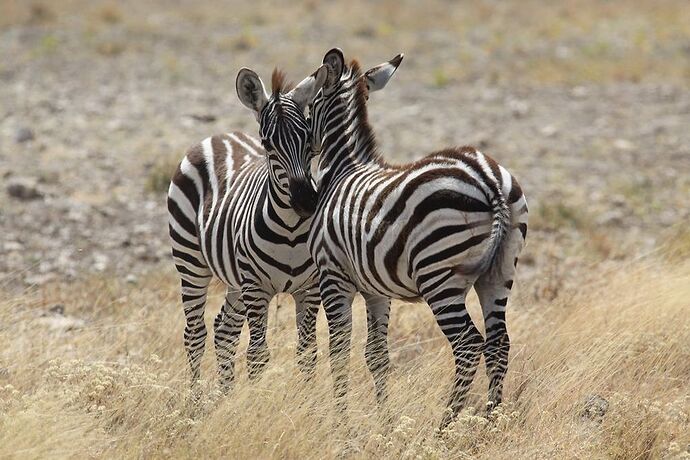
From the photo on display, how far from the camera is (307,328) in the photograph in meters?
6.83

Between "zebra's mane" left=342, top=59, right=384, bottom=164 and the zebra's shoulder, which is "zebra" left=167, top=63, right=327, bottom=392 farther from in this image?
"zebra's mane" left=342, top=59, right=384, bottom=164

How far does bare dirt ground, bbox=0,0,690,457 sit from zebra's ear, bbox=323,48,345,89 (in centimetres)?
196

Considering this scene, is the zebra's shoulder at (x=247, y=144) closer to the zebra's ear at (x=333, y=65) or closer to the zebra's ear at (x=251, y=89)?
the zebra's ear at (x=251, y=89)

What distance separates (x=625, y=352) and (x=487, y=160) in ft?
6.53

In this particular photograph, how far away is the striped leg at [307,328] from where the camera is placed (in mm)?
6556

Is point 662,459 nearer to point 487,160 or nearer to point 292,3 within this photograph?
point 487,160

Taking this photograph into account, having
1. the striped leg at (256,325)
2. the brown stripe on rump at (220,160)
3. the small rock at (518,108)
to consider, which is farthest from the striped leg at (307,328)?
the small rock at (518,108)

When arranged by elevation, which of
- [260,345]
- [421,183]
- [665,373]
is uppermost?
[421,183]

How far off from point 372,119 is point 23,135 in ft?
17.9

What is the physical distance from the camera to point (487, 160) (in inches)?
232

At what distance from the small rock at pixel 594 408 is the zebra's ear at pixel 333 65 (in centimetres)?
257

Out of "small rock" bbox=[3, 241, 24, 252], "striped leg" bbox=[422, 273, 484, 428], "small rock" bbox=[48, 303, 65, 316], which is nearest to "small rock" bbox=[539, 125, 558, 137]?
"small rock" bbox=[3, 241, 24, 252]

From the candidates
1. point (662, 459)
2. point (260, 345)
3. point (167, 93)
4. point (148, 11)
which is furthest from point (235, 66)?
point (662, 459)

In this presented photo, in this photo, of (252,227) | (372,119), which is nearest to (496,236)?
(252,227)
